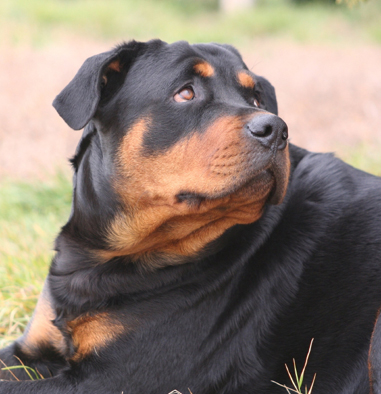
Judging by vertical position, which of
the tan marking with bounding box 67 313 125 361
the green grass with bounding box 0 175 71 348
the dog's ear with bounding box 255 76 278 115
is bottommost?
the green grass with bounding box 0 175 71 348

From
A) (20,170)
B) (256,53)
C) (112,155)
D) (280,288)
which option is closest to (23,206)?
(20,170)

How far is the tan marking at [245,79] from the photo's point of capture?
115 inches

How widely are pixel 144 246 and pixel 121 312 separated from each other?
0.35 m

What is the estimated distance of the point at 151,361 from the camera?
8.61 ft

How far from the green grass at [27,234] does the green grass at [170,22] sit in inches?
268

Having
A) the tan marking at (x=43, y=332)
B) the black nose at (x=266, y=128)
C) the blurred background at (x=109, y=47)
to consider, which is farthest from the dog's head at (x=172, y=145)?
the blurred background at (x=109, y=47)

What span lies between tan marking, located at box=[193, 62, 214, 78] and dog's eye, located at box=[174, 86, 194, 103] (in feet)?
0.35

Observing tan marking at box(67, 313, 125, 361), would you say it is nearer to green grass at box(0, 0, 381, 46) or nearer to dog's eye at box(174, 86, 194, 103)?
dog's eye at box(174, 86, 194, 103)

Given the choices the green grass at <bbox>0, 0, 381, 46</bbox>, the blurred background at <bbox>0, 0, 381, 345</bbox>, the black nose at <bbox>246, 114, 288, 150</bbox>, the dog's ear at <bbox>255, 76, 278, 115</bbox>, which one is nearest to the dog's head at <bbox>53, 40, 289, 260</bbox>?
the black nose at <bbox>246, 114, 288, 150</bbox>

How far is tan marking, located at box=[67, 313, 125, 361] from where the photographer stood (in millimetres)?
2656

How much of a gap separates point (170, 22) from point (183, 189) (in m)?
13.6

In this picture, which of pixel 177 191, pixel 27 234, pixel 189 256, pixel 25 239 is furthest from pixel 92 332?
pixel 27 234

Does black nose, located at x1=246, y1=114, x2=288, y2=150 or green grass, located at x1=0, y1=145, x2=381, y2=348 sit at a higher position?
black nose, located at x1=246, y1=114, x2=288, y2=150

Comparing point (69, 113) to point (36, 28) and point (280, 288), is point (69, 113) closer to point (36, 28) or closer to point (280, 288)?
point (280, 288)
